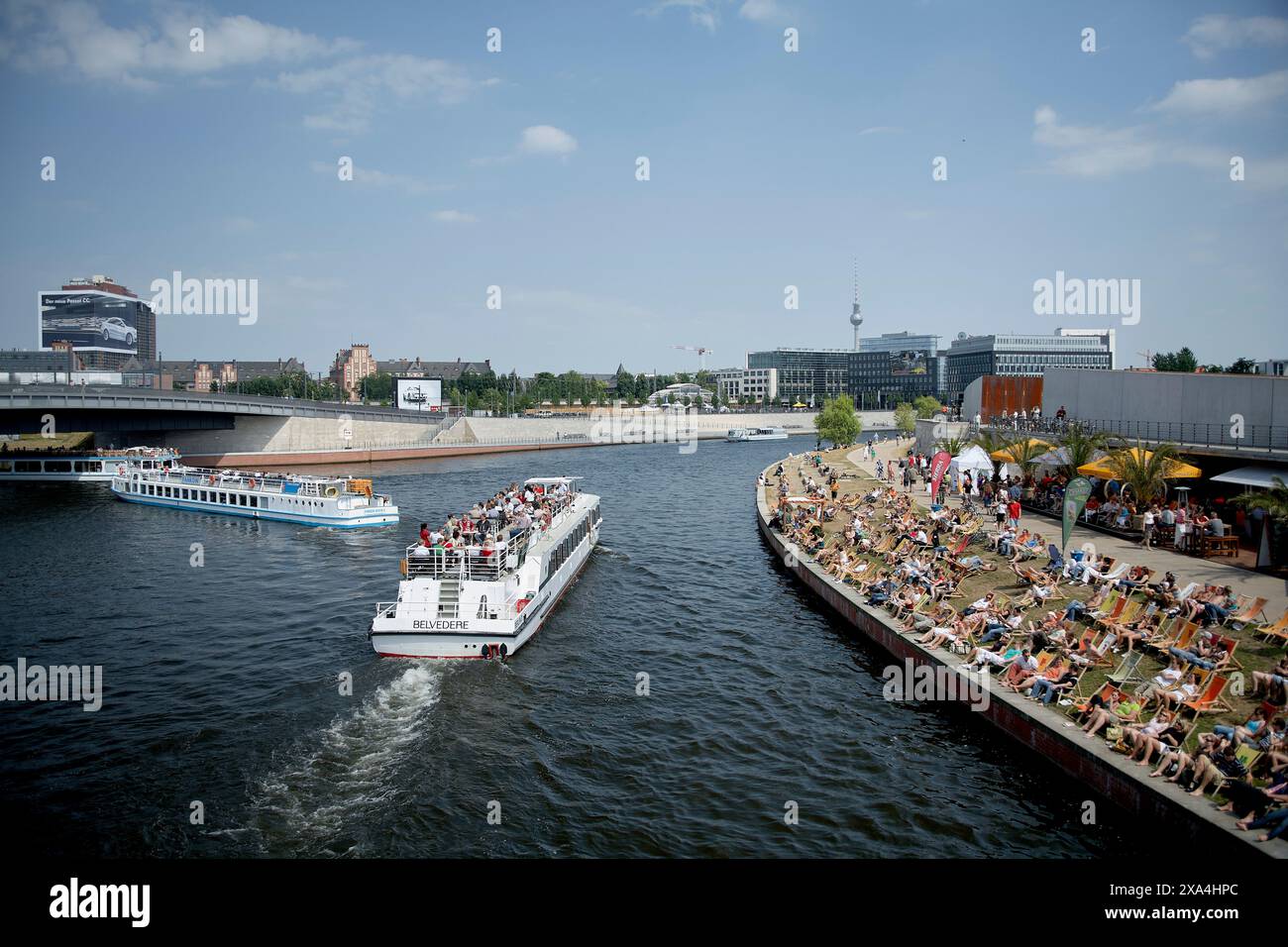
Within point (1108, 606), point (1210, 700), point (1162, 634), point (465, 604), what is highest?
point (1108, 606)

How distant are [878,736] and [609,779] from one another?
6.59 metres

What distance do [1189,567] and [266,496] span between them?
51517 mm

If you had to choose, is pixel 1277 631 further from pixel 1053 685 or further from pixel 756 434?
pixel 756 434

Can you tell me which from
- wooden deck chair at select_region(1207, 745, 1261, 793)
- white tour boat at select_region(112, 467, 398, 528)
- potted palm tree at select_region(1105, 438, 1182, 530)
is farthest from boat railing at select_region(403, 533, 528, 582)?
white tour boat at select_region(112, 467, 398, 528)

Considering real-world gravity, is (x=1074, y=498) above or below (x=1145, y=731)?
above

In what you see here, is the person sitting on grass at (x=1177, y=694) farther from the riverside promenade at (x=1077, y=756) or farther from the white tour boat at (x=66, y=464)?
the white tour boat at (x=66, y=464)

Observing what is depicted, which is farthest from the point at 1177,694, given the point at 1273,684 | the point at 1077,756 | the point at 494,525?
the point at 494,525

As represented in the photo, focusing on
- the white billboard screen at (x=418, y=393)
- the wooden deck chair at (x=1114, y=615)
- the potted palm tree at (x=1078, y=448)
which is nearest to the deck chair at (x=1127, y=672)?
the wooden deck chair at (x=1114, y=615)

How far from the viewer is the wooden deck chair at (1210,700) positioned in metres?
15.9

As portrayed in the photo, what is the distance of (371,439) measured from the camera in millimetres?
106000

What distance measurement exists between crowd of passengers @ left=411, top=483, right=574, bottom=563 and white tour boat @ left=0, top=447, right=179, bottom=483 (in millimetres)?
55009

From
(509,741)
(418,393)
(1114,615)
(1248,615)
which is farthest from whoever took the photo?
(418,393)

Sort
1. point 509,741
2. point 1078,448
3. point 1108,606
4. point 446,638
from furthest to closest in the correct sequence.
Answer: point 1078,448 < point 446,638 < point 1108,606 < point 509,741

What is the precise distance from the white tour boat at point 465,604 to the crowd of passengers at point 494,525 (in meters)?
0.07
